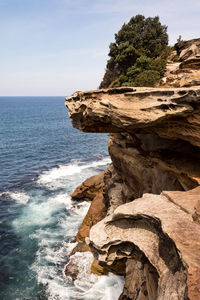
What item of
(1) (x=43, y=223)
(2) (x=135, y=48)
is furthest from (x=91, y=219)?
(2) (x=135, y=48)

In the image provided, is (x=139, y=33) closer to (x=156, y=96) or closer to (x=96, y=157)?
(x=96, y=157)

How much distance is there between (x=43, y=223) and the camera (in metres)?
30.4

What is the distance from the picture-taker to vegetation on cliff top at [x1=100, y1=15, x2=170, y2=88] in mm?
38656

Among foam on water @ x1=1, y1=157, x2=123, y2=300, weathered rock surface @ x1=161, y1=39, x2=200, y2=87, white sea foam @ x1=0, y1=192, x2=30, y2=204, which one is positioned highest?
weathered rock surface @ x1=161, y1=39, x2=200, y2=87

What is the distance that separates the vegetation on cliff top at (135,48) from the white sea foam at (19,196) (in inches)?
1016

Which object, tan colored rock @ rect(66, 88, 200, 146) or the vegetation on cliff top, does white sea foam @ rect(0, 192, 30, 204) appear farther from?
the vegetation on cliff top

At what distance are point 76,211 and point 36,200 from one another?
7558 millimetres

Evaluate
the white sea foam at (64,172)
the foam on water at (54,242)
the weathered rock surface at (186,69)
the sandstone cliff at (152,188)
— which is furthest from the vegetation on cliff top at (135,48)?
the foam on water at (54,242)

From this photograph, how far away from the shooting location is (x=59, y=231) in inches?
1135

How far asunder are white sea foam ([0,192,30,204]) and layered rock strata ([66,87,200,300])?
20.1 m

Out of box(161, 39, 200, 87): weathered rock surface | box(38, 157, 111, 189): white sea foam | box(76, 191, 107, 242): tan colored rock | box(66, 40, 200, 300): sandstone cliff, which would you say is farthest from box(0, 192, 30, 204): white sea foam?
→ box(161, 39, 200, 87): weathered rock surface

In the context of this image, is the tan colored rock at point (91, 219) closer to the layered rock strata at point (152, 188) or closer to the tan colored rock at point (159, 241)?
the layered rock strata at point (152, 188)

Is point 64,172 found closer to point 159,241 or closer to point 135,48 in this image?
point 135,48

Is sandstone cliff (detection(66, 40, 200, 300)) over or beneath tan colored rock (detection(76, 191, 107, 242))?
over
